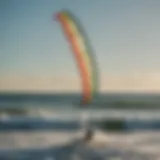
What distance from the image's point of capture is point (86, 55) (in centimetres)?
120

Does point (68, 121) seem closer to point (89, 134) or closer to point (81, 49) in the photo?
point (89, 134)

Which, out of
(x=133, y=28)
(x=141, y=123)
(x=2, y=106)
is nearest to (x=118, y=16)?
(x=133, y=28)

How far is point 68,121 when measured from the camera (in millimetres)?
1186

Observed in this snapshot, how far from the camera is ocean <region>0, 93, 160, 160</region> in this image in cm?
118

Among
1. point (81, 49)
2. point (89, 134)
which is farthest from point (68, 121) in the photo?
point (81, 49)

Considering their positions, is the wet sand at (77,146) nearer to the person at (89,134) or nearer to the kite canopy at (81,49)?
the person at (89,134)

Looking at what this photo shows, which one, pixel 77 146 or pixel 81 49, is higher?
pixel 81 49

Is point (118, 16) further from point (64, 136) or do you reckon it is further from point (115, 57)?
point (64, 136)

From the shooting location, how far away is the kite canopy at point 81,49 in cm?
119

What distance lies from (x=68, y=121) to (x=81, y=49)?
0.20 m

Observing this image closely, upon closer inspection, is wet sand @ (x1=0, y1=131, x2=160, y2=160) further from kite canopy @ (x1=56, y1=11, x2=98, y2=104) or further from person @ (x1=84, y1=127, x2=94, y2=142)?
kite canopy @ (x1=56, y1=11, x2=98, y2=104)

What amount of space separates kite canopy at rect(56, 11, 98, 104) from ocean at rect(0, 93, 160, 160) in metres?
0.04

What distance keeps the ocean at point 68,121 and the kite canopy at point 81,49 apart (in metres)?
0.04

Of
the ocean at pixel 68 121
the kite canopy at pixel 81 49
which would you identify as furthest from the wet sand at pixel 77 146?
the kite canopy at pixel 81 49
